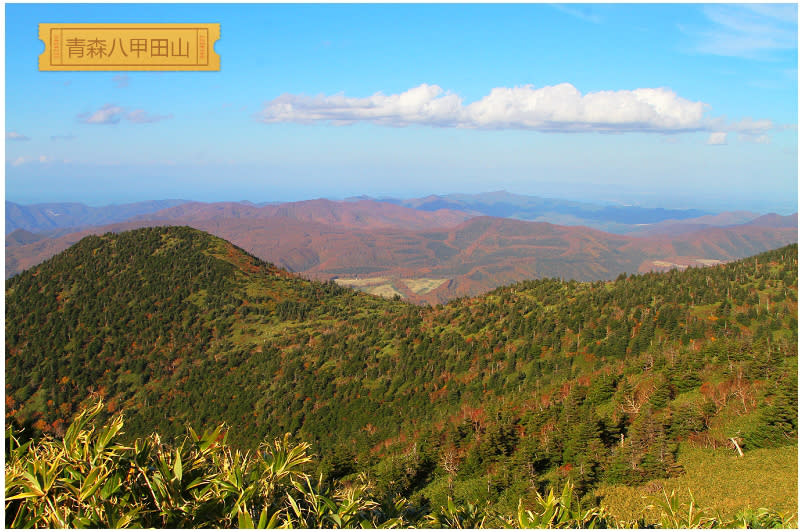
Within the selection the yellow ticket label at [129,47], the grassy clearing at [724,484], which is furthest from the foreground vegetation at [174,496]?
the grassy clearing at [724,484]

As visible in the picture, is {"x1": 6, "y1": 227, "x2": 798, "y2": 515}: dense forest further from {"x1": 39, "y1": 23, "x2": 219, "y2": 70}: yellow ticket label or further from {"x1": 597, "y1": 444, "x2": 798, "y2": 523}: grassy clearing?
{"x1": 39, "y1": 23, "x2": 219, "y2": 70}: yellow ticket label

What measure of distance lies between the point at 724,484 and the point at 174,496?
16569 millimetres

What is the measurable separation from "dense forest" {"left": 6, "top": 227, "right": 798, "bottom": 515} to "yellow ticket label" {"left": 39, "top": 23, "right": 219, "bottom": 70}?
6.82 metres

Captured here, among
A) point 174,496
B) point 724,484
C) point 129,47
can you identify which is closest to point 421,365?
point 724,484

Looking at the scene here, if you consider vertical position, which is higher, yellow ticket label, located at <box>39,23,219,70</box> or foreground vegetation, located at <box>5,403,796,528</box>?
yellow ticket label, located at <box>39,23,219,70</box>

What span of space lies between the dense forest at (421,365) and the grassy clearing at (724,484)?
2.15 ft

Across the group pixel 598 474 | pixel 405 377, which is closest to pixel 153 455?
A: pixel 598 474

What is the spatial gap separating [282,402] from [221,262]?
38774 mm

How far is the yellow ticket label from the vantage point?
6844mm

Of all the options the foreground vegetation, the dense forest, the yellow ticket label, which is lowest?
the dense forest

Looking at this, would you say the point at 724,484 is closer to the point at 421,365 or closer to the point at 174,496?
the point at 174,496

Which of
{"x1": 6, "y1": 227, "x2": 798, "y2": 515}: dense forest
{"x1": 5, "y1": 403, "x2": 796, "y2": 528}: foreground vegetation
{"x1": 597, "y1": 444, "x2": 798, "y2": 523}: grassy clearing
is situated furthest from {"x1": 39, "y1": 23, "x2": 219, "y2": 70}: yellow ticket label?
{"x1": 597, "y1": 444, "x2": 798, "y2": 523}: grassy clearing

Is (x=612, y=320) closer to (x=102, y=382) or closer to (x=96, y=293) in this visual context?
(x=102, y=382)

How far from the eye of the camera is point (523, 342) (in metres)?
39.5
